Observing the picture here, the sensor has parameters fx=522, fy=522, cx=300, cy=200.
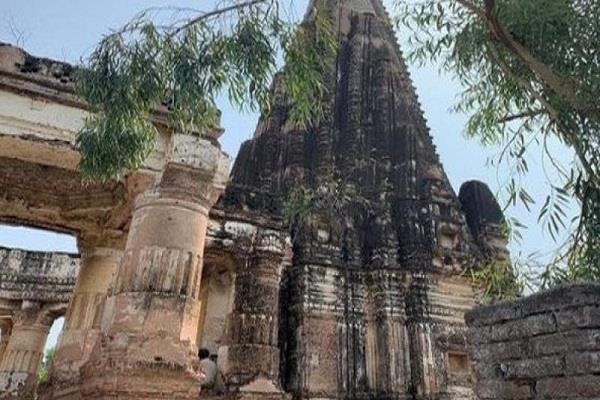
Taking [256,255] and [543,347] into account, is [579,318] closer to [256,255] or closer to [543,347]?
[543,347]

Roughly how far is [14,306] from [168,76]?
35.0 ft

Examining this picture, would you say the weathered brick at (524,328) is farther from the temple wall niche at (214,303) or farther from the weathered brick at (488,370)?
the temple wall niche at (214,303)

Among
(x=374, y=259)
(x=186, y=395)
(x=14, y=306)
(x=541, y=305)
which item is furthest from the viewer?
(x=14, y=306)

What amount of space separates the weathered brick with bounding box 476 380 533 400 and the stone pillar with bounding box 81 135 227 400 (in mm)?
2289

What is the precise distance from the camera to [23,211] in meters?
7.41

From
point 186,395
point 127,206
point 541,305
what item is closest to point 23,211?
point 127,206

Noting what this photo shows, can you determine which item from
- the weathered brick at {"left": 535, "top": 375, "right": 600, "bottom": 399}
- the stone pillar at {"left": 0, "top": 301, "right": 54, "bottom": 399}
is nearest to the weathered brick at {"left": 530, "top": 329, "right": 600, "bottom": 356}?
the weathered brick at {"left": 535, "top": 375, "right": 600, "bottom": 399}

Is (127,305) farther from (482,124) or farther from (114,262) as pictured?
(482,124)

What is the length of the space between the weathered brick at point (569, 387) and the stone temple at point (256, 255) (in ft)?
8.71

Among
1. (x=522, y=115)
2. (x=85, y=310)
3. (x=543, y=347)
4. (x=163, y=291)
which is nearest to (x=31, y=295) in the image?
(x=85, y=310)

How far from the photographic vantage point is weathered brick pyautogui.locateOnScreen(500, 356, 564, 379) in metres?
2.67

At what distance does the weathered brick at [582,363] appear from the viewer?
8.35 feet

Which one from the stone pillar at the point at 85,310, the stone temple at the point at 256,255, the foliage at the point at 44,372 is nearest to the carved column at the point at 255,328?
the stone temple at the point at 256,255

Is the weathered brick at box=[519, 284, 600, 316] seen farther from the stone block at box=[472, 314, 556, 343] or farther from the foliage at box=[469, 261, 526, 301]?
the foliage at box=[469, 261, 526, 301]
